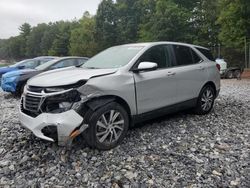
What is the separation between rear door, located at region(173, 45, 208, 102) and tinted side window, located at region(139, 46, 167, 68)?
1.17 feet

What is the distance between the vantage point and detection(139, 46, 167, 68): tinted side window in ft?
15.0

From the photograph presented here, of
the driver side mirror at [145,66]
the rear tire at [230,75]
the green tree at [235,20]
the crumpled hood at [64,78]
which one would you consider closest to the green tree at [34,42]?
the green tree at [235,20]

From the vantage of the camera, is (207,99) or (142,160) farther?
(207,99)

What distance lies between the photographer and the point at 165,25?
77.8 feet

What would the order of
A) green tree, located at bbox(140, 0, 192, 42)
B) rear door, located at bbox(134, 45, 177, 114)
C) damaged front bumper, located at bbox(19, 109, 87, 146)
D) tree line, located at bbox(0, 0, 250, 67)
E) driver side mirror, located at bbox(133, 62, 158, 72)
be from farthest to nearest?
green tree, located at bbox(140, 0, 192, 42)
tree line, located at bbox(0, 0, 250, 67)
rear door, located at bbox(134, 45, 177, 114)
driver side mirror, located at bbox(133, 62, 158, 72)
damaged front bumper, located at bbox(19, 109, 87, 146)

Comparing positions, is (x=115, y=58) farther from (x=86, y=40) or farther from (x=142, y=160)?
(x=86, y=40)

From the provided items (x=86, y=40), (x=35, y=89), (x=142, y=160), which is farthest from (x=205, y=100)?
(x=86, y=40)

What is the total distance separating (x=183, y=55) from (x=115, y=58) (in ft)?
5.06

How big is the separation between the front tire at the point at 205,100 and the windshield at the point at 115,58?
1.90 metres

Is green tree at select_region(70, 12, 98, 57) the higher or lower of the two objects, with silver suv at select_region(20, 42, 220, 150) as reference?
higher

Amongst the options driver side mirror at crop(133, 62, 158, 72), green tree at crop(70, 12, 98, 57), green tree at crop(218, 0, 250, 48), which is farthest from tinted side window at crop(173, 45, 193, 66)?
green tree at crop(70, 12, 98, 57)

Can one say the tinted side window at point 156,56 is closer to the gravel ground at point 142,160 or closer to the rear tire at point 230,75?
the gravel ground at point 142,160

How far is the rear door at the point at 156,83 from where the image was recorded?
169 inches

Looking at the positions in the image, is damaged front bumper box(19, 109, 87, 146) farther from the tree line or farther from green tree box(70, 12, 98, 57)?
green tree box(70, 12, 98, 57)
